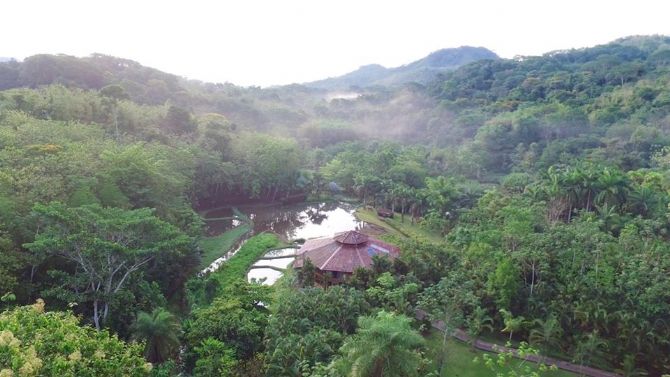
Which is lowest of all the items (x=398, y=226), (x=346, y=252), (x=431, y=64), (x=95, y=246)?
(x=398, y=226)

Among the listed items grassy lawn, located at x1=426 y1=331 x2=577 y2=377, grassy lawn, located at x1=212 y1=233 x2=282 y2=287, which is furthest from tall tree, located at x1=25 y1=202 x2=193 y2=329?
grassy lawn, located at x1=426 y1=331 x2=577 y2=377

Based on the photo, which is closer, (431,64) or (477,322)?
(477,322)

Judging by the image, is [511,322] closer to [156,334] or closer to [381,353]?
[381,353]

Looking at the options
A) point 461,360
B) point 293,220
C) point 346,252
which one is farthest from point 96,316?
point 293,220

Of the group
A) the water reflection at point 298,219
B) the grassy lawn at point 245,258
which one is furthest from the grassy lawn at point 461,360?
the water reflection at point 298,219

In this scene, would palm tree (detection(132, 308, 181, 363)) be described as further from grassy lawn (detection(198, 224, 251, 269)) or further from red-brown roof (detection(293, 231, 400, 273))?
grassy lawn (detection(198, 224, 251, 269))

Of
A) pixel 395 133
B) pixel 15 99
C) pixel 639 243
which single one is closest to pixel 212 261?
pixel 15 99
